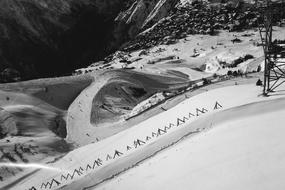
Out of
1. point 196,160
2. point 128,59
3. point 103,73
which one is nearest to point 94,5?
point 128,59

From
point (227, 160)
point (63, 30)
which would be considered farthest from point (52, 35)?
point (227, 160)

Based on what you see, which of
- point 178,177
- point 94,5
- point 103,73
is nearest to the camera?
point 178,177

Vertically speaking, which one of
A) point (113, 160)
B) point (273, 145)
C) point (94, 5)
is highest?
point (94, 5)

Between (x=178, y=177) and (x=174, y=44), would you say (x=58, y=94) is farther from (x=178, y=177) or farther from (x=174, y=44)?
(x=178, y=177)

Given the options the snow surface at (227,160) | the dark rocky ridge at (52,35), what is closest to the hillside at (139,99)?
the snow surface at (227,160)

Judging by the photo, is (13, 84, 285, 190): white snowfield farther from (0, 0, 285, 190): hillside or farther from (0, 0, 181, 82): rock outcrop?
(0, 0, 181, 82): rock outcrop

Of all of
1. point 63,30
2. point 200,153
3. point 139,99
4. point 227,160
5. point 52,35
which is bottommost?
point 139,99

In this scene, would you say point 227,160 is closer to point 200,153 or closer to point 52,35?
point 200,153

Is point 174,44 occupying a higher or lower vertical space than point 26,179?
higher
